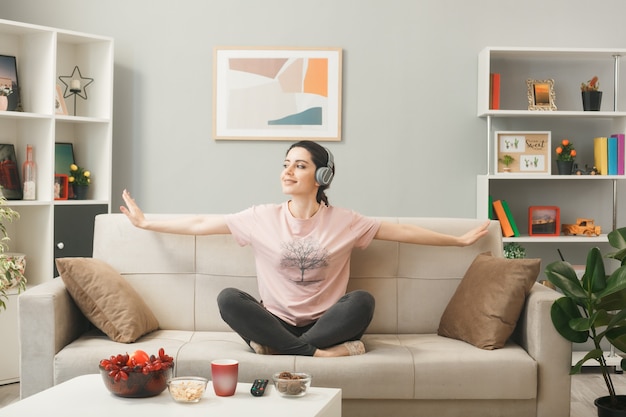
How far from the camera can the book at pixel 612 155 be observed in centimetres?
461

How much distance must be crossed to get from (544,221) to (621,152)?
58 centimetres

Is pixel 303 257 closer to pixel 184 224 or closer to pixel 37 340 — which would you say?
pixel 184 224

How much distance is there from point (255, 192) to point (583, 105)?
199 cm

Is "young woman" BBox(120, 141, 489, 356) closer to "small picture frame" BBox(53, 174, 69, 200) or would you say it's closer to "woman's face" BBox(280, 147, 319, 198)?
"woman's face" BBox(280, 147, 319, 198)

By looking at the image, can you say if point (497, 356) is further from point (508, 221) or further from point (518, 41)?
point (518, 41)


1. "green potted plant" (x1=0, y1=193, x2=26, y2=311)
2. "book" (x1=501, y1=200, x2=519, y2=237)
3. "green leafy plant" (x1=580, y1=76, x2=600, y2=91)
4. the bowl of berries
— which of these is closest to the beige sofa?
"green potted plant" (x1=0, y1=193, x2=26, y2=311)

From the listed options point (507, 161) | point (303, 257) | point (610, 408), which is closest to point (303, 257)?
point (303, 257)

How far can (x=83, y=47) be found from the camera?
4.76 m

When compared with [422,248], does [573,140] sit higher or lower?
higher

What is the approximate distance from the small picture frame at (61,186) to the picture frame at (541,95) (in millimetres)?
2681

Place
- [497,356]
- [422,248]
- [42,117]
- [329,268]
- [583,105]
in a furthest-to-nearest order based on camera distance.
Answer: [583,105]
[42,117]
[422,248]
[329,268]
[497,356]

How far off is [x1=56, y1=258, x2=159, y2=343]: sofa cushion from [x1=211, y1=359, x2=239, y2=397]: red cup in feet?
2.60

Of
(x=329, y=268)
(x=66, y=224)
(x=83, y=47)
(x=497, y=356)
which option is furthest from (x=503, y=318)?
(x=83, y=47)

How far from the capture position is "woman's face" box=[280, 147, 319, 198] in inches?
129
